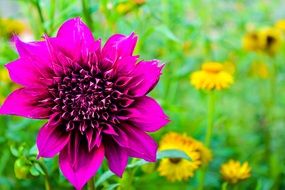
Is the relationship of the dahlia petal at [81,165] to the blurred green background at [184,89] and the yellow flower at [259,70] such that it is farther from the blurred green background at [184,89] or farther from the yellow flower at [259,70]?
the yellow flower at [259,70]

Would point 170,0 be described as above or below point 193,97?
above

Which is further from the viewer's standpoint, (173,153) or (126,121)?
(173,153)

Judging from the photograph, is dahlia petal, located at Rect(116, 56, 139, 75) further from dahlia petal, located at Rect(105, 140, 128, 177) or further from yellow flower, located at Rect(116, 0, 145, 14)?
yellow flower, located at Rect(116, 0, 145, 14)

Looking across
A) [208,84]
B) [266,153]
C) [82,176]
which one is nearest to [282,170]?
[266,153]

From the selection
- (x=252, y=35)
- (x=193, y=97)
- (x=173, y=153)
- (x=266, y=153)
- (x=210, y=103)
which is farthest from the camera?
(x=193, y=97)

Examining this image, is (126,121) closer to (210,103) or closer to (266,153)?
(210,103)

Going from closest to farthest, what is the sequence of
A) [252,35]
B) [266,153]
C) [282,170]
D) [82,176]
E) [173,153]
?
[82,176] < [173,153] < [282,170] < [266,153] < [252,35]

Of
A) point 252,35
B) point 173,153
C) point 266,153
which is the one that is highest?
point 252,35

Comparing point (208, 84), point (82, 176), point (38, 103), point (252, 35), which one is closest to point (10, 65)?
point (38, 103)
